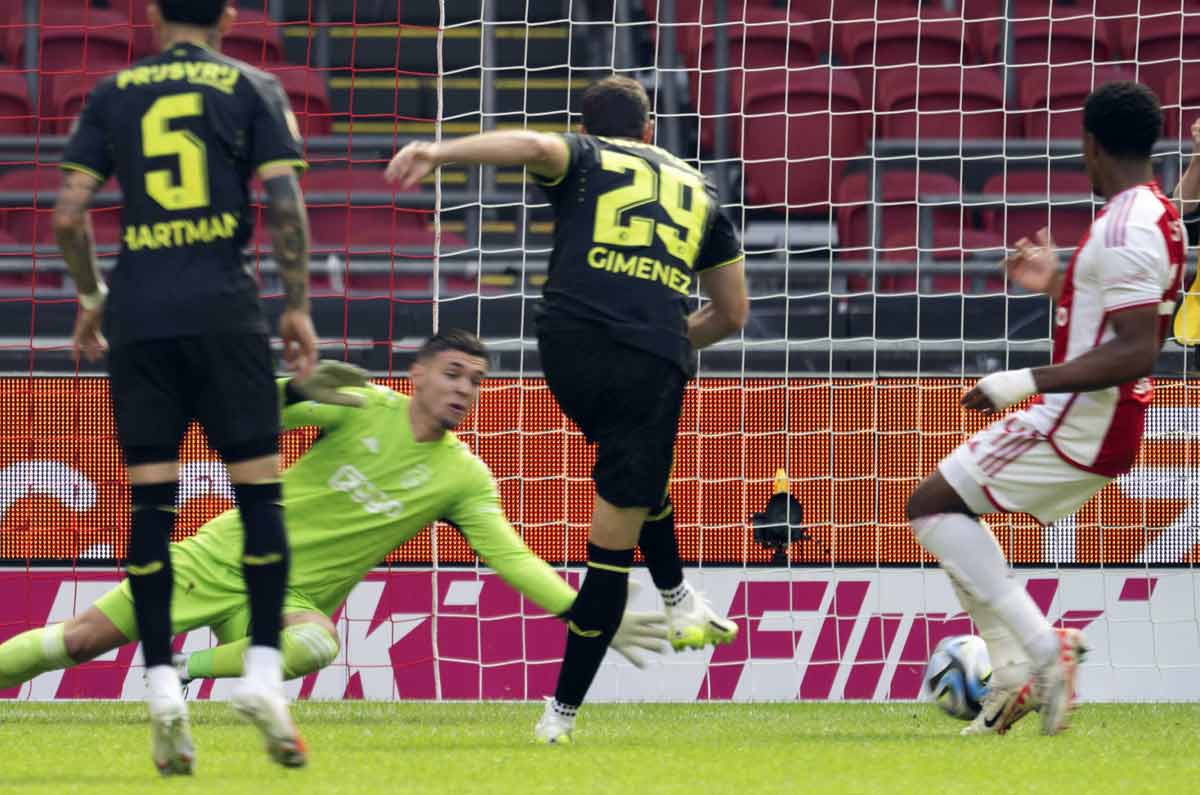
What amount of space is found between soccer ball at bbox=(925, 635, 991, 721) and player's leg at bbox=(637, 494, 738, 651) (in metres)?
0.63

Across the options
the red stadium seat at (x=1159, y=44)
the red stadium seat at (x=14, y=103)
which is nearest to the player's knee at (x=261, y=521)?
the red stadium seat at (x=14, y=103)

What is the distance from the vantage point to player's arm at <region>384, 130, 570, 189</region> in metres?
4.06

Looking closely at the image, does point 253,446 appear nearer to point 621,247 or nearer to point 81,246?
point 81,246

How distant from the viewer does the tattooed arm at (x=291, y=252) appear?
3891 millimetres

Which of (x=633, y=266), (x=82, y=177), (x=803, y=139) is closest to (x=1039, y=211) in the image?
(x=803, y=139)

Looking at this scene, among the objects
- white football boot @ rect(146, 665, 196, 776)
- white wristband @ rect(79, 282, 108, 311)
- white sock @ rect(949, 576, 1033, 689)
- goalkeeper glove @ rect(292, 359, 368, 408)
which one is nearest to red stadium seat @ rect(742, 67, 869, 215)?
goalkeeper glove @ rect(292, 359, 368, 408)

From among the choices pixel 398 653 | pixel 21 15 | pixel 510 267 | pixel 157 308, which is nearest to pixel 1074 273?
pixel 157 308

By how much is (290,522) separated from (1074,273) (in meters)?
2.40

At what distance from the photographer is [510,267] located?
27.7 feet

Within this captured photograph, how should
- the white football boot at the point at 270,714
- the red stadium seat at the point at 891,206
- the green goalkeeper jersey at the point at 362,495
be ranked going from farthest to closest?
the red stadium seat at the point at 891,206
the green goalkeeper jersey at the point at 362,495
the white football boot at the point at 270,714

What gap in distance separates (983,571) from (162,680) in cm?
211

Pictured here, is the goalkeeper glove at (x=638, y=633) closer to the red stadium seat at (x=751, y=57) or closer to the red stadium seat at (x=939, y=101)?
the red stadium seat at (x=939, y=101)

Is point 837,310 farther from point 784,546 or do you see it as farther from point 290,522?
point 290,522

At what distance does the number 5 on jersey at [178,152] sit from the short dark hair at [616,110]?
4.11ft
